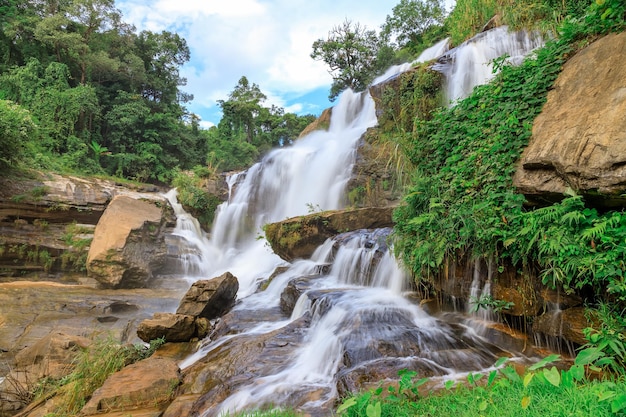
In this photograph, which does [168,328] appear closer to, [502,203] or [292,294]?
[292,294]

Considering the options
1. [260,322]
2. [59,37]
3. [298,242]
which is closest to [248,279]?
[298,242]

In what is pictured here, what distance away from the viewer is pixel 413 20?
2352 centimetres

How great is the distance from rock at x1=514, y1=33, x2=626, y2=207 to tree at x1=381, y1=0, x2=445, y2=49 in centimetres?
2090

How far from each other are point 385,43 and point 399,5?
261 cm

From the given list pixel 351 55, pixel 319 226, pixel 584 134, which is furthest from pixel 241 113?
pixel 584 134

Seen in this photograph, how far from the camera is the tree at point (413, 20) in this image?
22.9 meters

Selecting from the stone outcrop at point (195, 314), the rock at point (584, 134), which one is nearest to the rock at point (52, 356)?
the stone outcrop at point (195, 314)

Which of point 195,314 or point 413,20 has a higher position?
point 413,20

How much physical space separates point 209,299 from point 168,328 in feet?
4.39

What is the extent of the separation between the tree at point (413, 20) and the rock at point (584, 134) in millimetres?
20904

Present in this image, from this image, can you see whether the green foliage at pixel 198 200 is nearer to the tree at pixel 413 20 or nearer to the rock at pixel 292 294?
the rock at pixel 292 294

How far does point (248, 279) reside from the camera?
496 inches

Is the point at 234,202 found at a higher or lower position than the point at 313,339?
higher

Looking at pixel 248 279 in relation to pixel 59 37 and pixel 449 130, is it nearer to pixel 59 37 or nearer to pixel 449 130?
pixel 449 130
